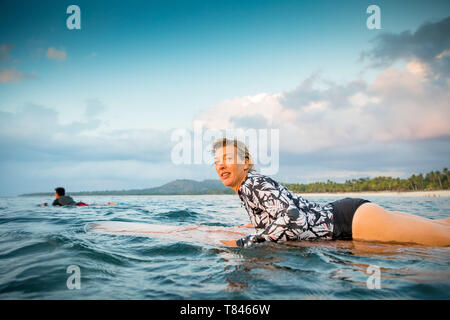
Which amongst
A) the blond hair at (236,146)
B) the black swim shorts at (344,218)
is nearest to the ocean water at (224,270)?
the black swim shorts at (344,218)

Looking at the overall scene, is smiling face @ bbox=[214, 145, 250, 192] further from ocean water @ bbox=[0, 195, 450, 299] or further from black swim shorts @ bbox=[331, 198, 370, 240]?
black swim shorts @ bbox=[331, 198, 370, 240]

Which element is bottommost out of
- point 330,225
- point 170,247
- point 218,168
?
point 170,247

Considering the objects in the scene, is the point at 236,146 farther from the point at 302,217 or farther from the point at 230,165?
the point at 302,217

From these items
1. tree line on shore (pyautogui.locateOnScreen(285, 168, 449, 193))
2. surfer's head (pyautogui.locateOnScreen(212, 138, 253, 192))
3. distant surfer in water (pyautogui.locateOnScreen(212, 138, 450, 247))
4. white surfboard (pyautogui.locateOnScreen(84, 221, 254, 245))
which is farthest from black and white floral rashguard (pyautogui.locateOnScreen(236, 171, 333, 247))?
tree line on shore (pyautogui.locateOnScreen(285, 168, 449, 193))

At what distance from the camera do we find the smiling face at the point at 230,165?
3961mm

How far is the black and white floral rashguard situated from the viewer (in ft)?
11.6

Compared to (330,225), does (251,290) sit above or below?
below

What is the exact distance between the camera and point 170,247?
4.18m

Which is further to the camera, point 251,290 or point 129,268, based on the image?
point 129,268
